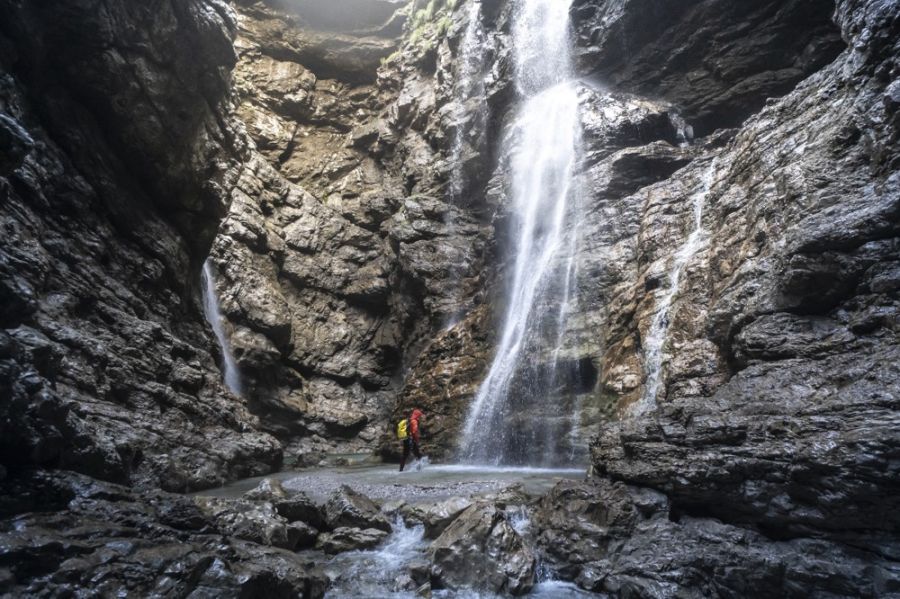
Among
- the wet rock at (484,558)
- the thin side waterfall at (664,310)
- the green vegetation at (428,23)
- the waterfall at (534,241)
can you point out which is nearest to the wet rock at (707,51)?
the waterfall at (534,241)

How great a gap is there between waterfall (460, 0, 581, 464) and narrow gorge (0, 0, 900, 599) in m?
0.16

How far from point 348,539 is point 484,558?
2512 mm

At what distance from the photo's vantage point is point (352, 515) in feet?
27.8

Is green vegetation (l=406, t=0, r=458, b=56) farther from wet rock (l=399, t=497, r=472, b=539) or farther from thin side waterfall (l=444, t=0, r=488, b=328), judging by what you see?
wet rock (l=399, t=497, r=472, b=539)

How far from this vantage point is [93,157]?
43.8 ft

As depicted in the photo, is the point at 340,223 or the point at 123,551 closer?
the point at 123,551

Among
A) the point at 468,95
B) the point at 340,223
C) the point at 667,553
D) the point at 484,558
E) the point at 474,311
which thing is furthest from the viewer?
the point at 340,223

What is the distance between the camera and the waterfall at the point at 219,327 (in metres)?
21.4

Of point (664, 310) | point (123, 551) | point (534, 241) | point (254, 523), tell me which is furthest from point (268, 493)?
point (534, 241)

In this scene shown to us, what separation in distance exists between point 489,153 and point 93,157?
17.7 m

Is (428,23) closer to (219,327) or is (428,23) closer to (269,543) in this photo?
(219,327)

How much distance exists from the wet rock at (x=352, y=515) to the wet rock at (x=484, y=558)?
174cm

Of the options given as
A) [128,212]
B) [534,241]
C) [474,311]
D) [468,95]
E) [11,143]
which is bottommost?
[11,143]

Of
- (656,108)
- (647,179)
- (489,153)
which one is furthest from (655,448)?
(489,153)
